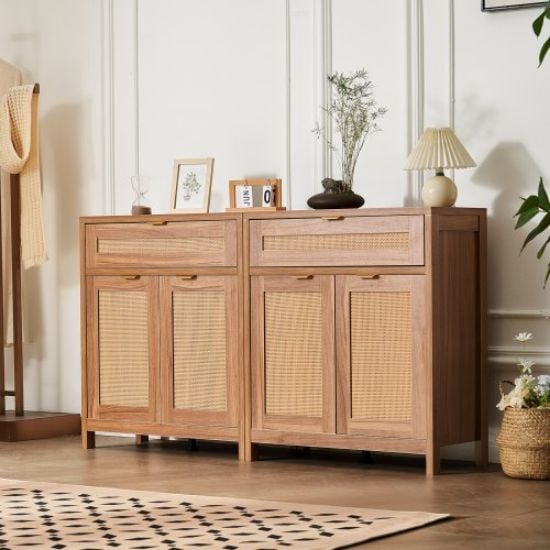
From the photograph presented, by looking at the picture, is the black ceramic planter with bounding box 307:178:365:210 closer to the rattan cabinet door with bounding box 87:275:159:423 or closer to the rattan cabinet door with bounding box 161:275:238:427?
the rattan cabinet door with bounding box 161:275:238:427

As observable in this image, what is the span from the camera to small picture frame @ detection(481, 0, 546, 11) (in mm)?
4742

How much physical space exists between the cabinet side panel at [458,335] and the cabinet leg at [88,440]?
5.11ft

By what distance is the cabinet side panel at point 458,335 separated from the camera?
14.9 ft

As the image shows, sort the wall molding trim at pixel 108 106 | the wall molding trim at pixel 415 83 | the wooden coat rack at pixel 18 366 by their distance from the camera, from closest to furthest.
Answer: the wall molding trim at pixel 415 83 → the wooden coat rack at pixel 18 366 → the wall molding trim at pixel 108 106

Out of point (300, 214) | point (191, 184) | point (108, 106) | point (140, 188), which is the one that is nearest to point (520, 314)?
point (300, 214)

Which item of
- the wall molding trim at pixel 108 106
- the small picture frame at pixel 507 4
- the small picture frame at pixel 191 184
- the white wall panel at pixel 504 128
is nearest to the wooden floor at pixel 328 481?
the white wall panel at pixel 504 128

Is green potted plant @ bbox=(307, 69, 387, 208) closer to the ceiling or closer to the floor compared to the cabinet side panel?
closer to the ceiling

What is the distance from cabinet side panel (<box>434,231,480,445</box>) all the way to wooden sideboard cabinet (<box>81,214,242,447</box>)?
803 millimetres

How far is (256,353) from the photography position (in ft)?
16.0

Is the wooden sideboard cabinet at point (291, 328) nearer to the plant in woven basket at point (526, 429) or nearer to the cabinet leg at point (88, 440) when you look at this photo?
the cabinet leg at point (88, 440)

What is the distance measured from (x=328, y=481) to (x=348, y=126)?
55.7 inches

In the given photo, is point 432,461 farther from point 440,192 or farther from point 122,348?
point 122,348

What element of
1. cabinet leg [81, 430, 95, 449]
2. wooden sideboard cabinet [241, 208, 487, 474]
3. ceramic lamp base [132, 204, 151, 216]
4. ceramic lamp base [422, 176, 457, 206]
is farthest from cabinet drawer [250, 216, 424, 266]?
cabinet leg [81, 430, 95, 449]

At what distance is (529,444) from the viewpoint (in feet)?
14.3
